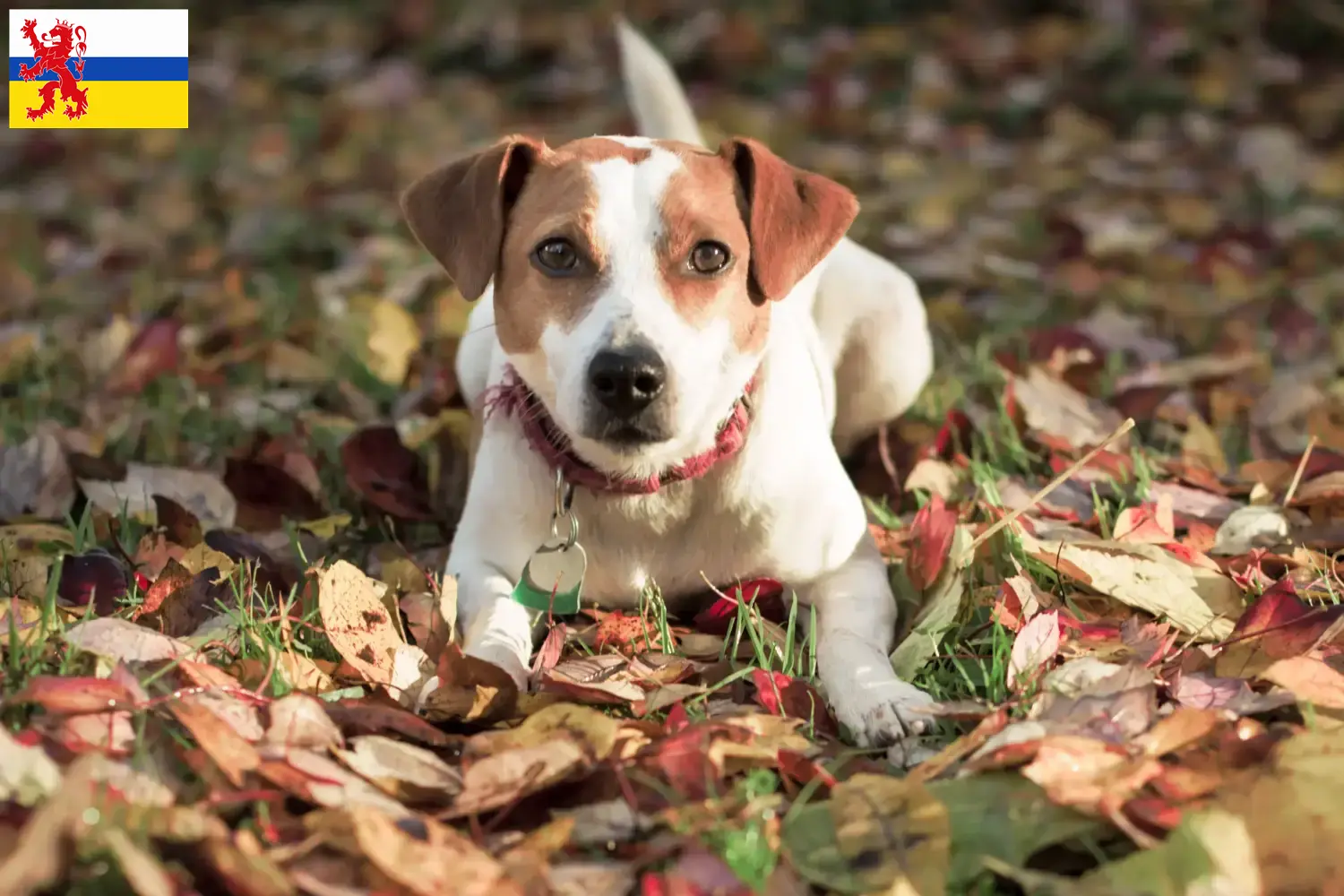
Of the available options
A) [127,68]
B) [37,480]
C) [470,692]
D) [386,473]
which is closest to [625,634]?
[470,692]

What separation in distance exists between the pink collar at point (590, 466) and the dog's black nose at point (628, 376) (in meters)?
0.29

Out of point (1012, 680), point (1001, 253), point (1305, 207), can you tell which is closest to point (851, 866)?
point (1012, 680)

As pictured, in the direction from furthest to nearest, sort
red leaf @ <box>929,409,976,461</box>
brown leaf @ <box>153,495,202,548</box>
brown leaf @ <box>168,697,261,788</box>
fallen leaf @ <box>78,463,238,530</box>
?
red leaf @ <box>929,409,976,461</box> → fallen leaf @ <box>78,463,238,530</box> → brown leaf @ <box>153,495,202,548</box> → brown leaf @ <box>168,697,261,788</box>

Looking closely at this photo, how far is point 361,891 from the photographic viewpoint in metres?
1.57

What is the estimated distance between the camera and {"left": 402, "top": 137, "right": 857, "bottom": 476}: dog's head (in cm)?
225

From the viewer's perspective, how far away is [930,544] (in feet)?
8.36

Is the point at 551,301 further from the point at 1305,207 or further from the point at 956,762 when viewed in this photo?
the point at 1305,207

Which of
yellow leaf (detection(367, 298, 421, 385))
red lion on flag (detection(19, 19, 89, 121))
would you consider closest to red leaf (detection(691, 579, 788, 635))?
yellow leaf (detection(367, 298, 421, 385))

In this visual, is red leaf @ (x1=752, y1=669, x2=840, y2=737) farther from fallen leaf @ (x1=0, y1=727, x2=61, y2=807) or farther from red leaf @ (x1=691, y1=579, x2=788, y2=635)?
fallen leaf @ (x1=0, y1=727, x2=61, y2=807)

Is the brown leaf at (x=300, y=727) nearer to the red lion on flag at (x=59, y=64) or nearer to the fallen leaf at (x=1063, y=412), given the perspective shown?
the fallen leaf at (x=1063, y=412)

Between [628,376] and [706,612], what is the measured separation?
546 mm

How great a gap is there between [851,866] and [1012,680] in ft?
1.77

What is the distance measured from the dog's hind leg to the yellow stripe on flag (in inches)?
86.5

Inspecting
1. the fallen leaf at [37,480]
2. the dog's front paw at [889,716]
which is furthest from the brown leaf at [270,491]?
the dog's front paw at [889,716]
